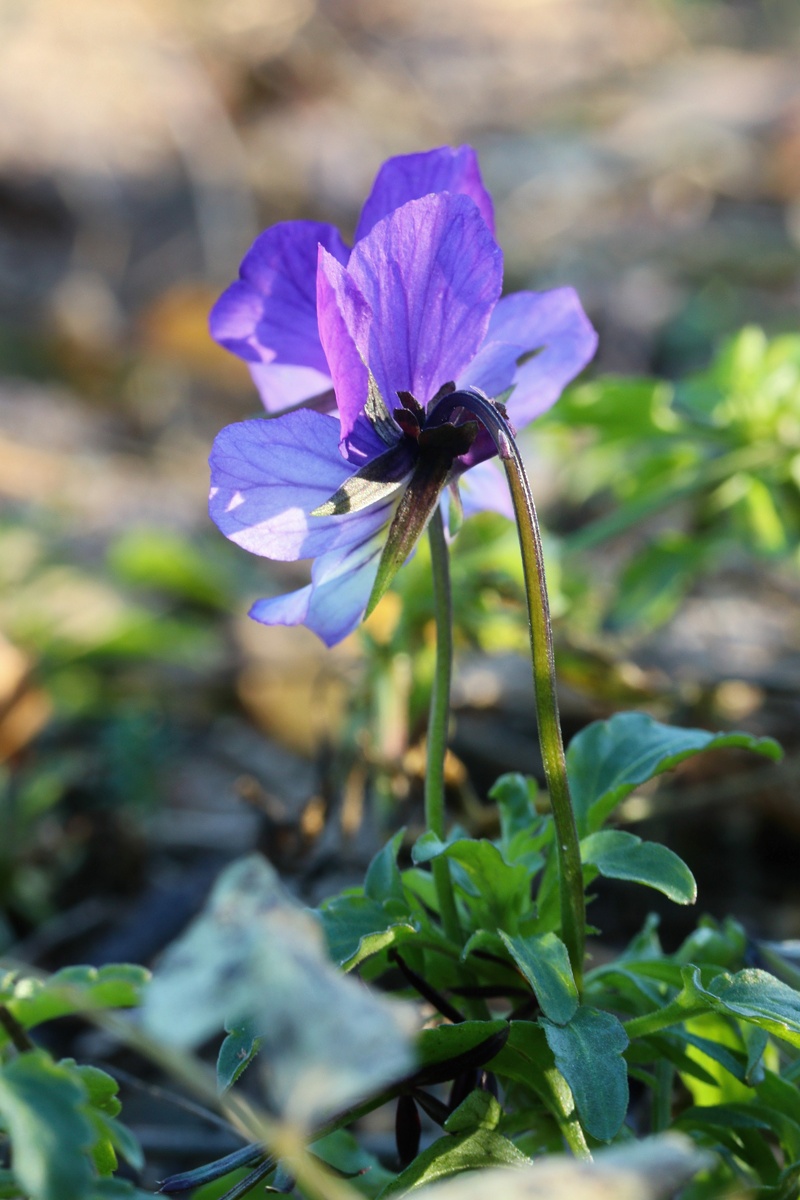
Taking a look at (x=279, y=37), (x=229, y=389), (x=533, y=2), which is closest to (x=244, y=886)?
(x=229, y=389)

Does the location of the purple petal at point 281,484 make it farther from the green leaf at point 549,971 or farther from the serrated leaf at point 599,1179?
the serrated leaf at point 599,1179

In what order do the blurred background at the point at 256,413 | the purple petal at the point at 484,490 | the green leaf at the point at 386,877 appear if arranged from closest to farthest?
the green leaf at the point at 386,877
the purple petal at the point at 484,490
the blurred background at the point at 256,413

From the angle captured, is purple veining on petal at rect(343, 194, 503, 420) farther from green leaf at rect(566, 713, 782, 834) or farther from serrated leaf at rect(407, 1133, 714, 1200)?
serrated leaf at rect(407, 1133, 714, 1200)

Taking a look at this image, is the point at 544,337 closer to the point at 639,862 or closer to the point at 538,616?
the point at 538,616

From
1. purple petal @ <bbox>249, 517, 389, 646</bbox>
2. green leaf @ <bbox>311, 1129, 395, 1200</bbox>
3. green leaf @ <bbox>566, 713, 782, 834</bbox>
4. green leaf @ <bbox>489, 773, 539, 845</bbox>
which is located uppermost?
purple petal @ <bbox>249, 517, 389, 646</bbox>

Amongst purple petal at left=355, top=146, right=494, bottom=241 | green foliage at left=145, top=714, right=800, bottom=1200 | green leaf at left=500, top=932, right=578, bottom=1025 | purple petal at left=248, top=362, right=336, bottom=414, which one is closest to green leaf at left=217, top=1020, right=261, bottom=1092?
green foliage at left=145, top=714, right=800, bottom=1200

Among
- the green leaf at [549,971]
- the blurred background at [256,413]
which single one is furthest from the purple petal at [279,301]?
the blurred background at [256,413]

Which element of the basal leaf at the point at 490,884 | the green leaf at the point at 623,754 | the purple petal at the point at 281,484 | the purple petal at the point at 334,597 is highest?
the purple petal at the point at 281,484
